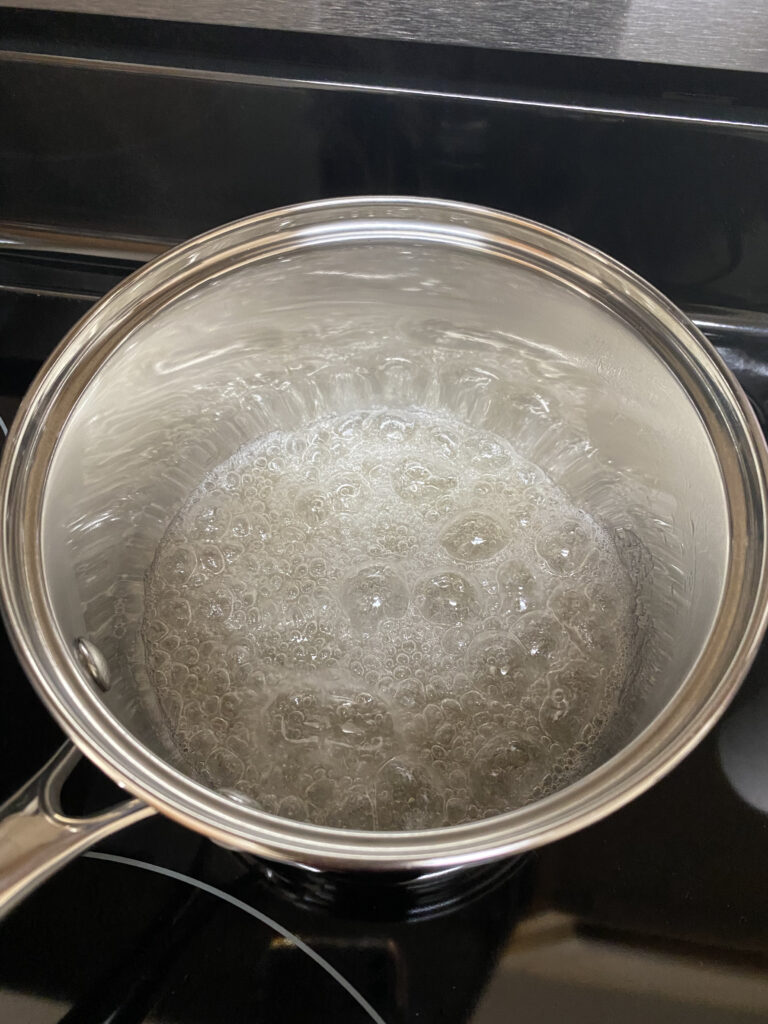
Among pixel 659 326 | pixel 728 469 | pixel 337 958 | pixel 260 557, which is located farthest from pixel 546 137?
pixel 337 958

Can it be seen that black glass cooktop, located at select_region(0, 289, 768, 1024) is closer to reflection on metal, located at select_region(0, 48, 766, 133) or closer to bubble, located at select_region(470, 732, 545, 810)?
bubble, located at select_region(470, 732, 545, 810)

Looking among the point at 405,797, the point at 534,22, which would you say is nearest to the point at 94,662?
the point at 405,797

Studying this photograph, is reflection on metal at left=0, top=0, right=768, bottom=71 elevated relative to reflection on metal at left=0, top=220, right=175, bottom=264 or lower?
elevated

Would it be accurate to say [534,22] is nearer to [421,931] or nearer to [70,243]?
[70,243]

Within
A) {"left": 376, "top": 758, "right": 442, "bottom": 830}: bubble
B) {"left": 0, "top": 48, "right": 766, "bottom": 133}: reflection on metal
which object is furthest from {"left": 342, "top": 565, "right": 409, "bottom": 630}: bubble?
{"left": 0, "top": 48, "right": 766, "bottom": 133}: reflection on metal

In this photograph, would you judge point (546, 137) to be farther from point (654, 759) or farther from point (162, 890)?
point (162, 890)

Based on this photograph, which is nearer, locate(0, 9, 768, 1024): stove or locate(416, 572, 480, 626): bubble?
locate(0, 9, 768, 1024): stove

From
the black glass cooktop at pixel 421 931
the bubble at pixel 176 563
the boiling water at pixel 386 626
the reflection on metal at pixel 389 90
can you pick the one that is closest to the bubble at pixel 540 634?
the boiling water at pixel 386 626
